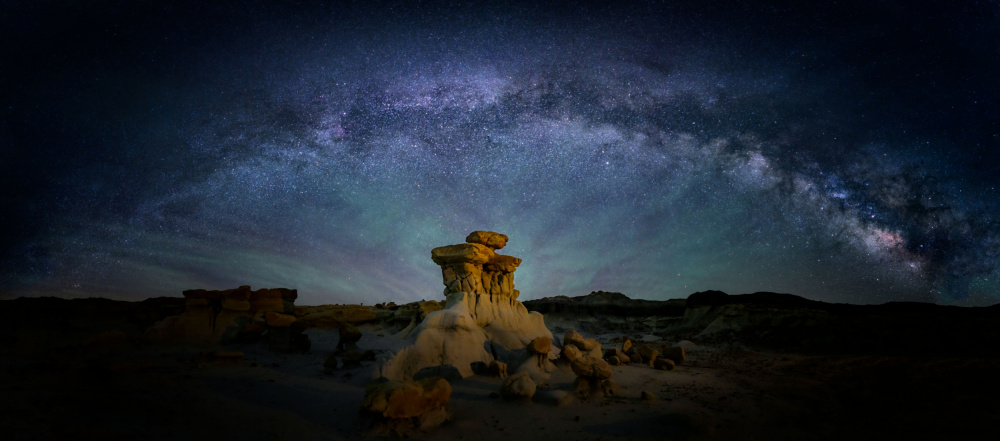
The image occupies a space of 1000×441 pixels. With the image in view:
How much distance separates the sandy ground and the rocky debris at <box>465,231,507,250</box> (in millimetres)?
6392

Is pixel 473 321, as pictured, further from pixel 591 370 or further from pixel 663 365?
pixel 663 365

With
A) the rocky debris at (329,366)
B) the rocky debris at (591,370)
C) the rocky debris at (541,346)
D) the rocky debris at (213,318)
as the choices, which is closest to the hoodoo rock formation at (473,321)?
the rocky debris at (541,346)

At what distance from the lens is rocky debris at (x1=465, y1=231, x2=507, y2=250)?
1758 cm

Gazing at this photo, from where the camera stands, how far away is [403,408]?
809 cm

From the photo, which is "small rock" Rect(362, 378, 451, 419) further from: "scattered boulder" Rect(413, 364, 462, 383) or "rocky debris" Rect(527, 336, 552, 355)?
"rocky debris" Rect(527, 336, 552, 355)

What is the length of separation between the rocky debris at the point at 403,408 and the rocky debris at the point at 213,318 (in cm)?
1339

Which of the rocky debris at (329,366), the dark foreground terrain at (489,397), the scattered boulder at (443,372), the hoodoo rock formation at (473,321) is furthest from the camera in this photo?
the rocky debris at (329,366)

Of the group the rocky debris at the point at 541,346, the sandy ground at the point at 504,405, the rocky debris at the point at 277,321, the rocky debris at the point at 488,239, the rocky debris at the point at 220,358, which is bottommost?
the sandy ground at the point at 504,405

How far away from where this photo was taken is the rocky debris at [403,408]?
26.4 feet

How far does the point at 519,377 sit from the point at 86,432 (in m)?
8.27

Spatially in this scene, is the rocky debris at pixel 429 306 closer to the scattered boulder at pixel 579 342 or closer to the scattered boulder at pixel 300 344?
the scattered boulder at pixel 300 344

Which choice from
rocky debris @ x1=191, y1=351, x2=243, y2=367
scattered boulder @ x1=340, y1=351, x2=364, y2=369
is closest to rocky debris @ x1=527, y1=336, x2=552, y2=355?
scattered boulder @ x1=340, y1=351, x2=364, y2=369

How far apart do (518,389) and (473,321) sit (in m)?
5.67

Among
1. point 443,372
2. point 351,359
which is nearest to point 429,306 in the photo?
point 351,359
